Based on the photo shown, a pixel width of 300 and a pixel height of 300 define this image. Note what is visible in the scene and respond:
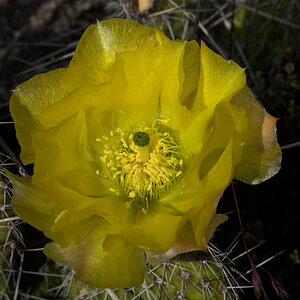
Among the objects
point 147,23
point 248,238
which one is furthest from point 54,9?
point 248,238

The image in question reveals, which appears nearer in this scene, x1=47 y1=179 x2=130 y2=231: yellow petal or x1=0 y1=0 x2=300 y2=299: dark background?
x1=47 y1=179 x2=130 y2=231: yellow petal

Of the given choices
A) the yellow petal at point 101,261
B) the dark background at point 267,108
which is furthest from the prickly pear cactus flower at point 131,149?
the dark background at point 267,108

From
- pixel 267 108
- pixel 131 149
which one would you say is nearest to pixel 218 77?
pixel 131 149

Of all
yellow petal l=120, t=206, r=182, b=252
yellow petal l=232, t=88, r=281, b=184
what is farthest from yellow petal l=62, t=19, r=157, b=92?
yellow petal l=120, t=206, r=182, b=252

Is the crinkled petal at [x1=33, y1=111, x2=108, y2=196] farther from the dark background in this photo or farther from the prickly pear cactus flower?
the dark background

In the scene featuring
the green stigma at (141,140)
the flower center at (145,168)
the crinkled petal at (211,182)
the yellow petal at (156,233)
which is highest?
the green stigma at (141,140)

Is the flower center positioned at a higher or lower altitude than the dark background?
higher

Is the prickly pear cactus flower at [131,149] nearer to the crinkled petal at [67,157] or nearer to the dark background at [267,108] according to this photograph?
the crinkled petal at [67,157]
